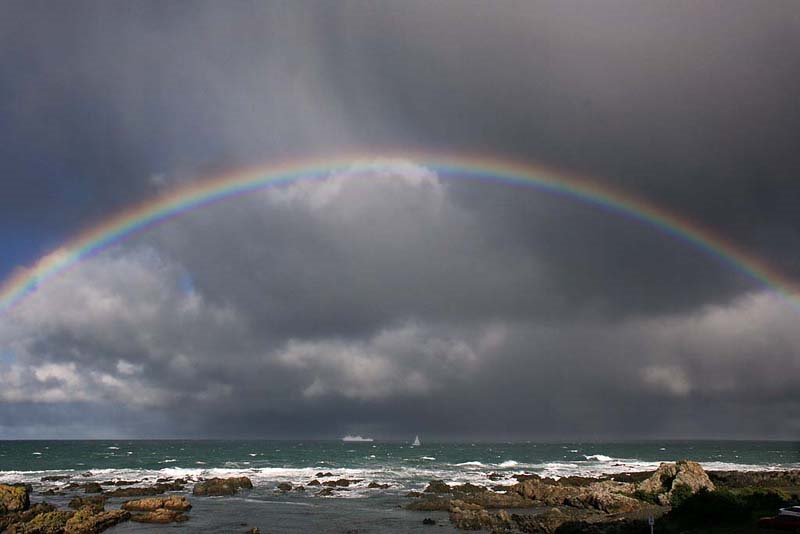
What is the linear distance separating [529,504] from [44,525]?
131ft

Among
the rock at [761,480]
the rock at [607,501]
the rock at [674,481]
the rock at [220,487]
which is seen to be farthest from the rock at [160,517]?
the rock at [761,480]

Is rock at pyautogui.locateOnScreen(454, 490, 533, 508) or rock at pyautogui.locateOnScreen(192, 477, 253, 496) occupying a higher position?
rock at pyautogui.locateOnScreen(192, 477, 253, 496)

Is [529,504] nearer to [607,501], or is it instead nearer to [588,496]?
[588,496]

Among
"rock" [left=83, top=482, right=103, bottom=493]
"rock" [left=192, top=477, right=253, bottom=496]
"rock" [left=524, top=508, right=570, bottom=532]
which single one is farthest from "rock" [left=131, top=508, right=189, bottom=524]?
"rock" [left=524, top=508, right=570, bottom=532]

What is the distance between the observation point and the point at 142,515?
4603cm

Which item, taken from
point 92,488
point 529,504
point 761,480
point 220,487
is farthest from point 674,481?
point 92,488

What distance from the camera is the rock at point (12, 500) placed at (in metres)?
44.3

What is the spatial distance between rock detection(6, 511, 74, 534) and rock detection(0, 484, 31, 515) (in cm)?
532

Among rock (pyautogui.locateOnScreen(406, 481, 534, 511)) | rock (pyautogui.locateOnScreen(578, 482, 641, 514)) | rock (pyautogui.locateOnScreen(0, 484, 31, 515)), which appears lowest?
rock (pyautogui.locateOnScreen(406, 481, 534, 511))

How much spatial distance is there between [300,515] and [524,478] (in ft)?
139

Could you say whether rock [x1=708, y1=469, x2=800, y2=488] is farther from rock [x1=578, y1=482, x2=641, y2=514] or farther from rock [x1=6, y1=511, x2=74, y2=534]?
rock [x1=6, y1=511, x2=74, y2=534]

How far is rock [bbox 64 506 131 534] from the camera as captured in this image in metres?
38.7

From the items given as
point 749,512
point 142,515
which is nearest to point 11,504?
point 142,515

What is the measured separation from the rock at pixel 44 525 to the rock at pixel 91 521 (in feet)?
1.39
